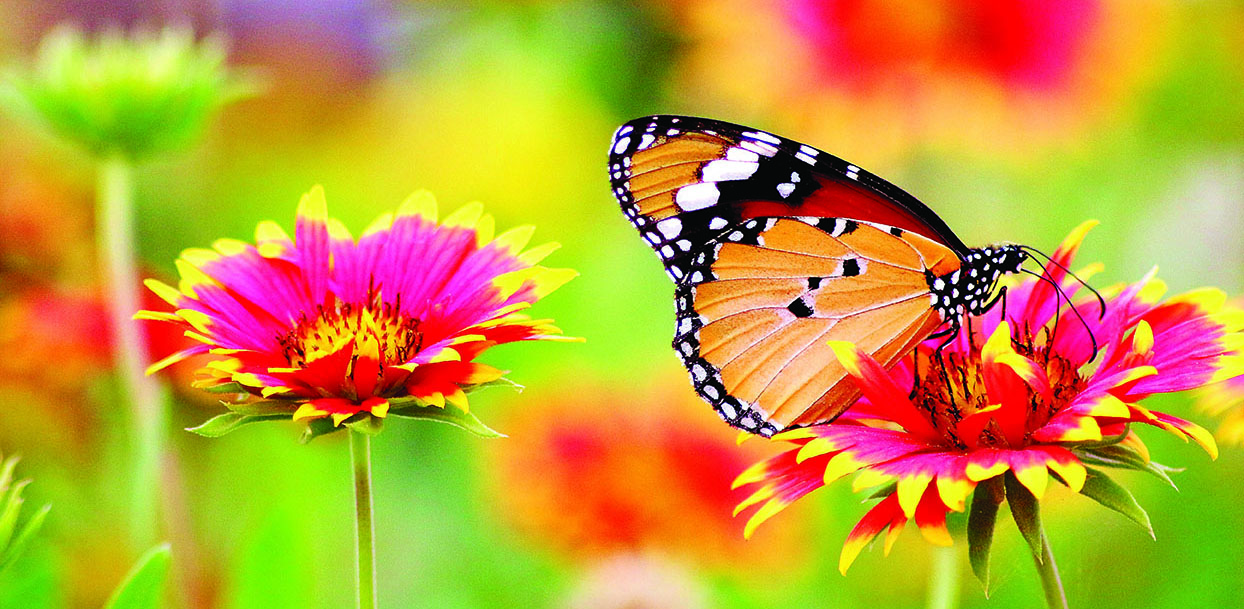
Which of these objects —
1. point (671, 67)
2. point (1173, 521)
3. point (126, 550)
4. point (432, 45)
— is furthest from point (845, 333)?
point (432, 45)

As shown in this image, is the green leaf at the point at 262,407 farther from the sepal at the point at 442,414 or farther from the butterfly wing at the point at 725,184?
the butterfly wing at the point at 725,184

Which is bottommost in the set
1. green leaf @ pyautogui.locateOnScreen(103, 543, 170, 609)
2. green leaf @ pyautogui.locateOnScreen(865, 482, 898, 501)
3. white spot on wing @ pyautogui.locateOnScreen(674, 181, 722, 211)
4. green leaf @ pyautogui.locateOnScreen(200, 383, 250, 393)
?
green leaf @ pyautogui.locateOnScreen(865, 482, 898, 501)

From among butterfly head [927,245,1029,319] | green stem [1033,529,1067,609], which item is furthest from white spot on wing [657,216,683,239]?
green stem [1033,529,1067,609]

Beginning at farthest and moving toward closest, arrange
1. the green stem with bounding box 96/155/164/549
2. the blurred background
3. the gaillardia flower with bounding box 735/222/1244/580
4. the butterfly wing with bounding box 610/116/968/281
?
the blurred background → the green stem with bounding box 96/155/164/549 → the butterfly wing with bounding box 610/116/968/281 → the gaillardia flower with bounding box 735/222/1244/580

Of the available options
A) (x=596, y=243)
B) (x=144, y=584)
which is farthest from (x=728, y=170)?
(x=596, y=243)

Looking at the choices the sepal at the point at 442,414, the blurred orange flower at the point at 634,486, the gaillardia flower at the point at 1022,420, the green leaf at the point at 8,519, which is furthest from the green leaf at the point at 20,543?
the blurred orange flower at the point at 634,486

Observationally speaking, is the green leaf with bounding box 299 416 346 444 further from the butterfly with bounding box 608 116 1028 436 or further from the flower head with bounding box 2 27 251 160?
the flower head with bounding box 2 27 251 160

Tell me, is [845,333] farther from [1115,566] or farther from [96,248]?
[96,248]

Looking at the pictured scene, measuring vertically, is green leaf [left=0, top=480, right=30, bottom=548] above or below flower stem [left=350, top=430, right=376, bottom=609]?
above

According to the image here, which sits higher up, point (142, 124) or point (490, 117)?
point (490, 117)
